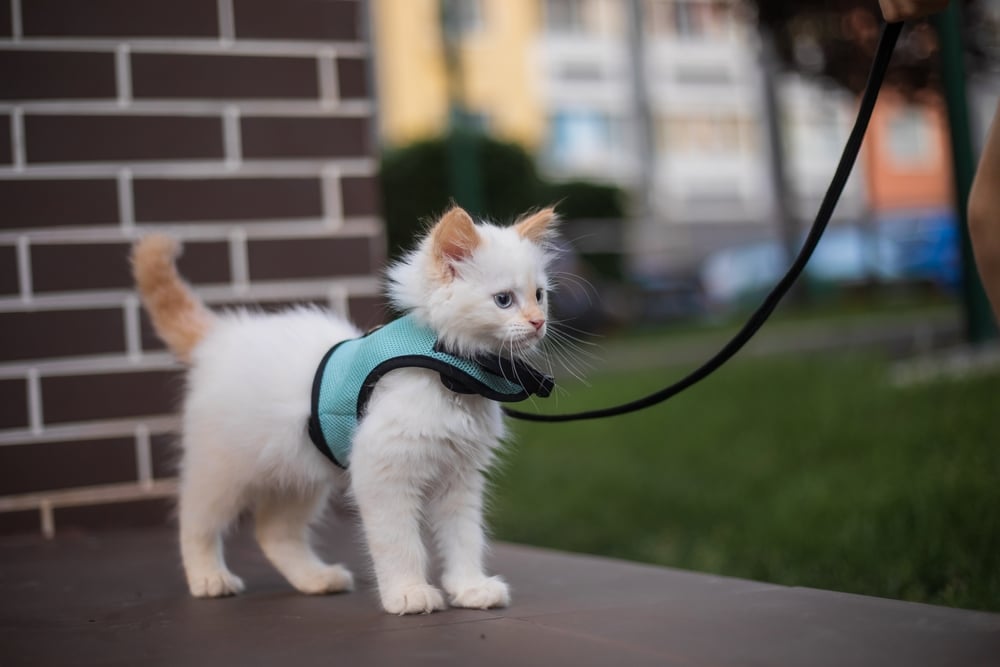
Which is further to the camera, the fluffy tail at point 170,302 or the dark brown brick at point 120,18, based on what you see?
the dark brown brick at point 120,18

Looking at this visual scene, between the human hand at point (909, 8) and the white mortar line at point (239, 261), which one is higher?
the human hand at point (909, 8)

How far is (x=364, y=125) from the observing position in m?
4.82

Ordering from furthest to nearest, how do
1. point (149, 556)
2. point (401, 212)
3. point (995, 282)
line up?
point (401, 212) → point (149, 556) → point (995, 282)

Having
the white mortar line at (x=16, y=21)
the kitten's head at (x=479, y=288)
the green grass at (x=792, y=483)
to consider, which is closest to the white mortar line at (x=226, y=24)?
the white mortar line at (x=16, y=21)

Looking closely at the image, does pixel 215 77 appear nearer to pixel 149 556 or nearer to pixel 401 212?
pixel 149 556

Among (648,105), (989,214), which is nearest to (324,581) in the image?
(989,214)

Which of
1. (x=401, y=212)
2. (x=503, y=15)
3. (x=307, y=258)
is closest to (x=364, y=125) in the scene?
(x=307, y=258)

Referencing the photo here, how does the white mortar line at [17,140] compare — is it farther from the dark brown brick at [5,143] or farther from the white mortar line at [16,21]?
the white mortar line at [16,21]

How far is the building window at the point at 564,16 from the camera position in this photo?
2994 centimetres

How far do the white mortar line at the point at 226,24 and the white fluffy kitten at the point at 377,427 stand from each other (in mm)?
1560

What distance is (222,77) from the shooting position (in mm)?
4617

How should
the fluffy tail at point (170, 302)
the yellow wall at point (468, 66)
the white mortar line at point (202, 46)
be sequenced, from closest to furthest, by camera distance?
the fluffy tail at point (170, 302), the white mortar line at point (202, 46), the yellow wall at point (468, 66)

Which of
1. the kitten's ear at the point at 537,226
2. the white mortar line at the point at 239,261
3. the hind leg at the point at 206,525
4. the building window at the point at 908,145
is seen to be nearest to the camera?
the kitten's ear at the point at 537,226

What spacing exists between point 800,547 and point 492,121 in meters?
24.0
